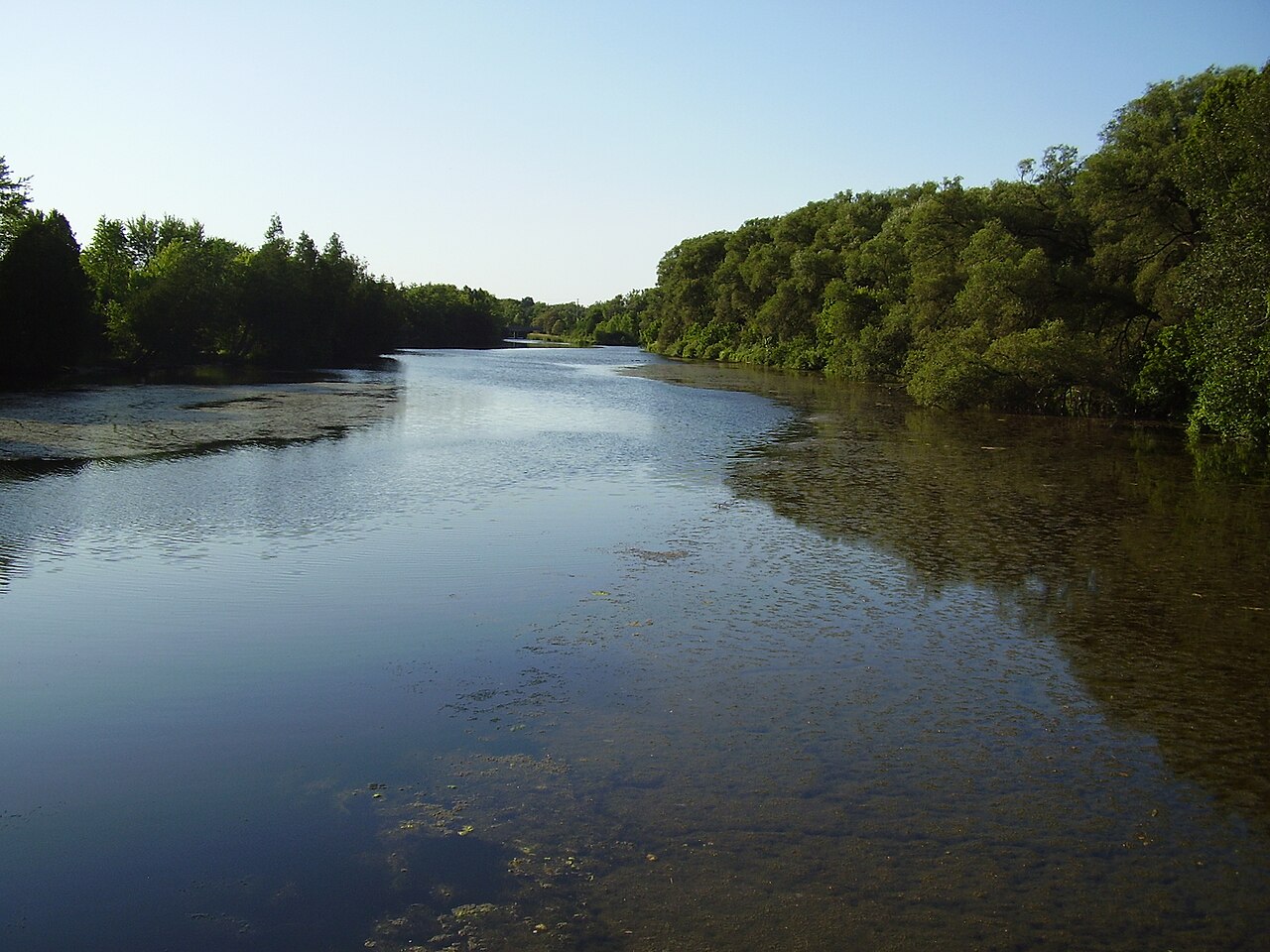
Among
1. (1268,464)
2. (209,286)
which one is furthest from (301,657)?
(209,286)

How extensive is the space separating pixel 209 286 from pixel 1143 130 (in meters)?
52.5

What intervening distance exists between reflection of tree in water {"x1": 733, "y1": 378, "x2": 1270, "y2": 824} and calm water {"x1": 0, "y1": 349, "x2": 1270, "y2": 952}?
7 centimetres

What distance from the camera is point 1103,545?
42.6ft

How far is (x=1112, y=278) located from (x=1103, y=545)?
892 inches

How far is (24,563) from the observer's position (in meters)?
11.2

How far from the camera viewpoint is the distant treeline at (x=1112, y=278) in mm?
22016

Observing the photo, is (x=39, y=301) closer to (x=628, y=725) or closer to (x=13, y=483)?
(x=13, y=483)

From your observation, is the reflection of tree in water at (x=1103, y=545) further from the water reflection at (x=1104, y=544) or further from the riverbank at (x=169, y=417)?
the riverbank at (x=169, y=417)

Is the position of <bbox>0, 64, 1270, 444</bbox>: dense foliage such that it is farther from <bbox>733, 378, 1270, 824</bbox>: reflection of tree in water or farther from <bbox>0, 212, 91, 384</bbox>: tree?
<bbox>733, 378, 1270, 824</bbox>: reflection of tree in water

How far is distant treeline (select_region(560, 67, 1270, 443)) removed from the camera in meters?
22.0

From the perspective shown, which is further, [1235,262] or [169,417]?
[169,417]

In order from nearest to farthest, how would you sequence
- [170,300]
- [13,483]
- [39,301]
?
1. [13,483]
2. [39,301]
3. [170,300]

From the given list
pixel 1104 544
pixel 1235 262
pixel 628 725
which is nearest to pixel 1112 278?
pixel 1235 262

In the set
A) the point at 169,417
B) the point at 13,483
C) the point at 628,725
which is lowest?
the point at 628,725
